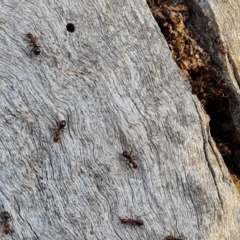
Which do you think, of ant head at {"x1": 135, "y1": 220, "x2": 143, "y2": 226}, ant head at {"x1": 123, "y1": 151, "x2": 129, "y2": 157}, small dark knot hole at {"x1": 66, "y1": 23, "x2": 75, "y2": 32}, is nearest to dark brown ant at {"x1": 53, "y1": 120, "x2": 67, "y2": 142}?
ant head at {"x1": 123, "y1": 151, "x2": 129, "y2": 157}

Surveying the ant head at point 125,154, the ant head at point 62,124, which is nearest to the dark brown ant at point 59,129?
the ant head at point 62,124

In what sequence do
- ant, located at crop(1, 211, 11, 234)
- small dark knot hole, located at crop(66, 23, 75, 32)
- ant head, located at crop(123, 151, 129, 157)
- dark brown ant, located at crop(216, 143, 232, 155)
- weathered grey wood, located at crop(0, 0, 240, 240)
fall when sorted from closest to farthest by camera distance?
ant, located at crop(1, 211, 11, 234), weathered grey wood, located at crop(0, 0, 240, 240), ant head, located at crop(123, 151, 129, 157), small dark knot hole, located at crop(66, 23, 75, 32), dark brown ant, located at crop(216, 143, 232, 155)

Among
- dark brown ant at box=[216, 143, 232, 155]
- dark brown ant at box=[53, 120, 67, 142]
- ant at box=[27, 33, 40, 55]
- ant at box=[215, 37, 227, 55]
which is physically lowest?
dark brown ant at box=[216, 143, 232, 155]

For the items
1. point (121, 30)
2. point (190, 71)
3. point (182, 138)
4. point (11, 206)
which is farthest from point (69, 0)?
point (11, 206)

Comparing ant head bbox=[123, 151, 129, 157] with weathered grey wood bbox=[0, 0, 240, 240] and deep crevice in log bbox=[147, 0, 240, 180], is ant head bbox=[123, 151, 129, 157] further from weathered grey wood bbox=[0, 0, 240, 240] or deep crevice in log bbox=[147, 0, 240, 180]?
deep crevice in log bbox=[147, 0, 240, 180]

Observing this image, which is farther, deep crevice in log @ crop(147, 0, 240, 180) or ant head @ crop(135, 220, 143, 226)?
deep crevice in log @ crop(147, 0, 240, 180)

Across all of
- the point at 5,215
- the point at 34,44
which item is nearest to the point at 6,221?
the point at 5,215

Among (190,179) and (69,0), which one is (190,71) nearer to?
(190,179)
